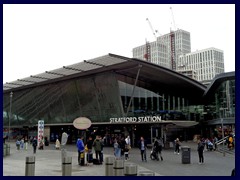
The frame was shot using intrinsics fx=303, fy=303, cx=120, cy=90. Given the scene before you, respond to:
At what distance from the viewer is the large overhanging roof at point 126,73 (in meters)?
33.5

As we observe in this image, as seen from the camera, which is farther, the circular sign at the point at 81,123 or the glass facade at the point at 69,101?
the glass facade at the point at 69,101

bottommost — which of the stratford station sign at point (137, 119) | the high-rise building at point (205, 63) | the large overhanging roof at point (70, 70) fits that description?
the stratford station sign at point (137, 119)

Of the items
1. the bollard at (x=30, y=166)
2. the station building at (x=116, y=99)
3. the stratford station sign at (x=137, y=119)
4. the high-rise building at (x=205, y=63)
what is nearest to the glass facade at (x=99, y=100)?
the station building at (x=116, y=99)

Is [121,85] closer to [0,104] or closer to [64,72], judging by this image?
[64,72]

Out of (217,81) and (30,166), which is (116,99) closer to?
(217,81)

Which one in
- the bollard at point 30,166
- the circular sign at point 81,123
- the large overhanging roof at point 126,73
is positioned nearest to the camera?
the bollard at point 30,166

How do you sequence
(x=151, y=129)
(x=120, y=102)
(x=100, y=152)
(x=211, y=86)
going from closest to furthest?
(x=100, y=152), (x=151, y=129), (x=120, y=102), (x=211, y=86)

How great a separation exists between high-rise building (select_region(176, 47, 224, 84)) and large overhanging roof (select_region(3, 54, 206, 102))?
13956 centimetres

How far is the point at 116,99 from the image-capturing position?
37.5 meters

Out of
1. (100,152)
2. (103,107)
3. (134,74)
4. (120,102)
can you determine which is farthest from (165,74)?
(100,152)

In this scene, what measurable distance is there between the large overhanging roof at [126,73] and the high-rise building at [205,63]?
458ft

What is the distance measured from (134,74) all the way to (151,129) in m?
7.74

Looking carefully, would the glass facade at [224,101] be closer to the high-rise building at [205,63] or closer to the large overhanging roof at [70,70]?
the large overhanging roof at [70,70]
